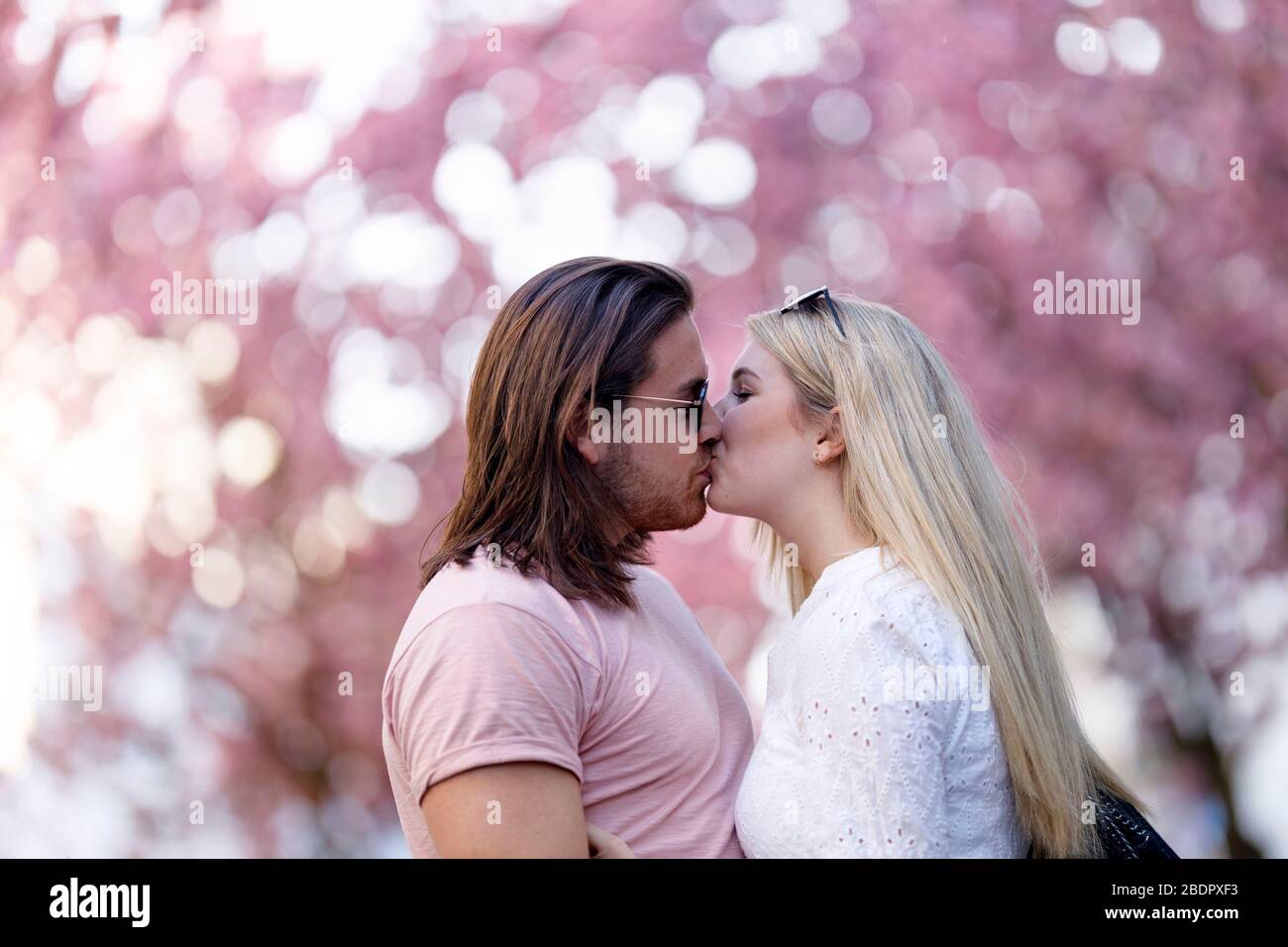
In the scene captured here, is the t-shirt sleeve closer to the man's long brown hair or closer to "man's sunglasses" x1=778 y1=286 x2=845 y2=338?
the man's long brown hair

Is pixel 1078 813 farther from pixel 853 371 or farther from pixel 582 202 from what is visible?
pixel 582 202

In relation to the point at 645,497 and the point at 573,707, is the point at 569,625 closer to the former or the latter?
the point at 573,707

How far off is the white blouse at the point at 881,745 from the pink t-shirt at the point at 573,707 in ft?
0.32

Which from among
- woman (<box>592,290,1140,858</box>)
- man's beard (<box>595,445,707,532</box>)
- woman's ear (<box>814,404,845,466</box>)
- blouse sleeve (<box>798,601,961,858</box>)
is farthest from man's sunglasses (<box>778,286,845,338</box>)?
blouse sleeve (<box>798,601,961,858</box>)

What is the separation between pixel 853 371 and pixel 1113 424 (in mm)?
1463

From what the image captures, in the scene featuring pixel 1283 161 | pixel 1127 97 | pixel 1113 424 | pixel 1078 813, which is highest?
pixel 1127 97

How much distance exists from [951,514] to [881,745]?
0.43 meters

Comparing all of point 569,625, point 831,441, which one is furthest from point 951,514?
point 569,625

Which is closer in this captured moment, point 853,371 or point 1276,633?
point 853,371

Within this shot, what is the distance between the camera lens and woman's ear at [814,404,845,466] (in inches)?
76.8

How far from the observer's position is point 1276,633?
3186 mm

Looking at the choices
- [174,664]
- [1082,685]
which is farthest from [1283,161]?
[174,664]
